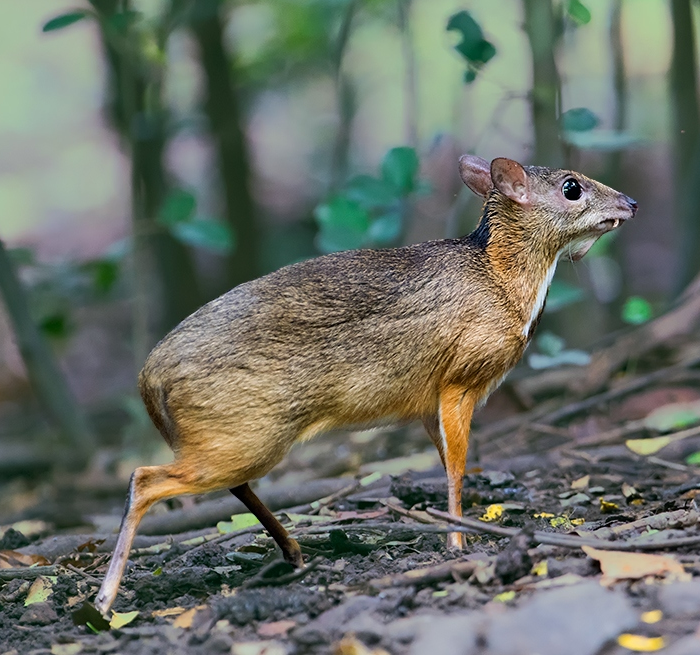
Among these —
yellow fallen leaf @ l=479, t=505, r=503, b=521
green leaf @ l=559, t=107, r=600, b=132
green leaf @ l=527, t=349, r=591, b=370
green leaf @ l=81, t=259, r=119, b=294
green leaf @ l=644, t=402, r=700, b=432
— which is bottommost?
green leaf @ l=644, t=402, r=700, b=432

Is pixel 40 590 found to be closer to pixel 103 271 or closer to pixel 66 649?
pixel 66 649

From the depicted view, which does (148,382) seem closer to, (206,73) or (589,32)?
(206,73)

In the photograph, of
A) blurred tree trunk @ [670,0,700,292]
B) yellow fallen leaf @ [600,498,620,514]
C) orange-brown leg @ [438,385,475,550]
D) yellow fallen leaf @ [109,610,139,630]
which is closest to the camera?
yellow fallen leaf @ [109,610,139,630]

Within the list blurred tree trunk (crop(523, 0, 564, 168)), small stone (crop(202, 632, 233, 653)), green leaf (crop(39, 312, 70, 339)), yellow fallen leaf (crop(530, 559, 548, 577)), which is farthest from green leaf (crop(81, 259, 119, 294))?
yellow fallen leaf (crop(530, 559, 548, 577))

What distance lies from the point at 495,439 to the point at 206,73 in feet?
21.5

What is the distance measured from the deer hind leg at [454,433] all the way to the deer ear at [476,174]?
1.18 metres

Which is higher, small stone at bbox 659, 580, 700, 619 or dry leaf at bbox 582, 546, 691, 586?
small stone at bbox 659, 580, 700, 619

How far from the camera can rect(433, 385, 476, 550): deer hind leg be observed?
182 inches

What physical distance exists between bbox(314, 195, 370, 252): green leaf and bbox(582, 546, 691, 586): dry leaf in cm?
368

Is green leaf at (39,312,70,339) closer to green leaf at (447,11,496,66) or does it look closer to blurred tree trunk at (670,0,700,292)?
green leaf at (447,11,496,66)

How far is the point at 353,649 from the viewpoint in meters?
2.82

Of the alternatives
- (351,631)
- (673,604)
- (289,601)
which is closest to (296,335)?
(289,601)

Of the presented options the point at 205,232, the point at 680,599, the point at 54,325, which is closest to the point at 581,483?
the point at 680,599

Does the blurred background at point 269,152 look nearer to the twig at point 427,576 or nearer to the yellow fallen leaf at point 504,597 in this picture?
the twig at point 427,576
